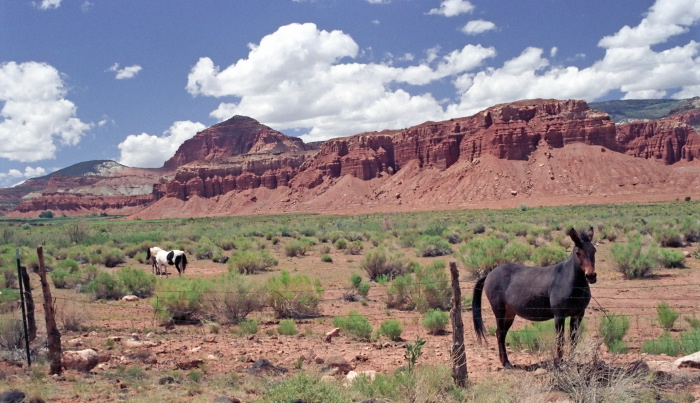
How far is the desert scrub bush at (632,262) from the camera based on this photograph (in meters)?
17.7

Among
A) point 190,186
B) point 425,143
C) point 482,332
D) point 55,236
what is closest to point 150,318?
point 482,332

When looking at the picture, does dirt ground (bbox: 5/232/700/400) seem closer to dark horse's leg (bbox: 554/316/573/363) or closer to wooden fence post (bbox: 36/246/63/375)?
dark horse's leg (bbox: 554/316/573/363)

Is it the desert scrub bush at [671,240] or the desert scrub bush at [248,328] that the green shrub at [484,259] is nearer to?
the desert scrub bush at [248,328]

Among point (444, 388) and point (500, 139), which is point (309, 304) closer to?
point (444, 388)

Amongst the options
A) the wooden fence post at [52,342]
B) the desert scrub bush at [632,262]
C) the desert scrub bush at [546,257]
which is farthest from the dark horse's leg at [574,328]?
the desert scrub bush at [546,257]

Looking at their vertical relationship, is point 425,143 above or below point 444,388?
above

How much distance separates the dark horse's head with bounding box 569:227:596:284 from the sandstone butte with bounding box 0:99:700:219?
82.8 metres

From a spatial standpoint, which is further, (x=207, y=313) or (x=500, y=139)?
(x=500, y=139)

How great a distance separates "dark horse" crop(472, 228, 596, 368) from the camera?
7.34m

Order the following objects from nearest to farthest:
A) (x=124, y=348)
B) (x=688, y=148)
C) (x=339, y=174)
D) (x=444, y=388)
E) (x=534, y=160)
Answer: (x=444, y=388) → (x=124, y=348) → (x=534, y=160) → (x=688, y=148) → (x=339, y=174)

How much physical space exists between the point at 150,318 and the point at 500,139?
107463 mm

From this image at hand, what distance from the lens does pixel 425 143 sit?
13000 centimetres

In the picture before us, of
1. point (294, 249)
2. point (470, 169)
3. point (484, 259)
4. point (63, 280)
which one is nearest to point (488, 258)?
point (484, 259)

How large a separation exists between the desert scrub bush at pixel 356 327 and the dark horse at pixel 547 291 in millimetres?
3015
